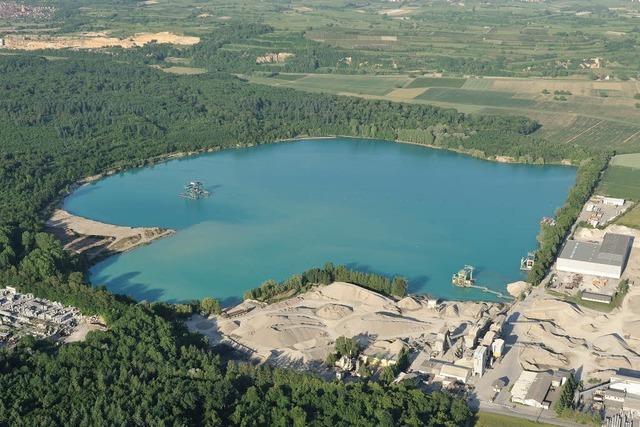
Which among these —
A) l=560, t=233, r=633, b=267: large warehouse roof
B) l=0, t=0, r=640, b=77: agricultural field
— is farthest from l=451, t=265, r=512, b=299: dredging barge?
l=0, t=0, r=640, b=77: agricultural field

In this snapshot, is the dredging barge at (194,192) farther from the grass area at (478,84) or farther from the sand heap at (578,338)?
the grass area at (478,84)

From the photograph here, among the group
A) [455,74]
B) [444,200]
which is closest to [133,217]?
[444,200]

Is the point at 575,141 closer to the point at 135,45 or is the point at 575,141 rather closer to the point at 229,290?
the point at 229,290

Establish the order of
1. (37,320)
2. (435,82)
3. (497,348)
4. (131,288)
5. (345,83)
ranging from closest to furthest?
(497,348), (37,320), (131,288), (435,82), (345,83)

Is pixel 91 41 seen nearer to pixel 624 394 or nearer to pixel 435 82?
pixel 435 82

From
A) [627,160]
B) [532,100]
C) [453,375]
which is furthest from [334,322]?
[532,100]

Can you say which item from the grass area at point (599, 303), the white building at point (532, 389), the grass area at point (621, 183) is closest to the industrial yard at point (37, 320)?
the white building at point (532, 389)
